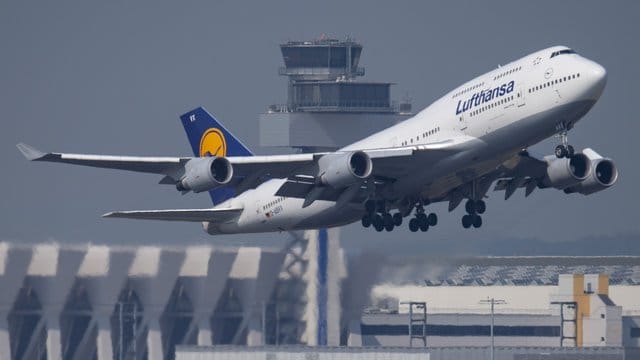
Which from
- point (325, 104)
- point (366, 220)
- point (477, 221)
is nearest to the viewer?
point (366, 220)

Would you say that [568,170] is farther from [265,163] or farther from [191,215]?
[191,215]

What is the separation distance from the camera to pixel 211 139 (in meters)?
73.2

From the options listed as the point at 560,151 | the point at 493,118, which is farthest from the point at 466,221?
the point at 560,151

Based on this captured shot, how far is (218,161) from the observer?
6062 cm

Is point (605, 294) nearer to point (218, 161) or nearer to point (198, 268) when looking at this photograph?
point (198, 268)

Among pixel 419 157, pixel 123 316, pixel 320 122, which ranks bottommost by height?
pixel 123 316

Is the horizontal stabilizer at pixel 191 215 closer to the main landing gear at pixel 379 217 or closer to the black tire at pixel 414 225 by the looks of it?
the main landing gear at pixel 379 217

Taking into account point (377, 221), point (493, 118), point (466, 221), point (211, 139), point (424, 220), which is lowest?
point (377, 221)

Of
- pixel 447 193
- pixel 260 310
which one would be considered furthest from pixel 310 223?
pixel 260 310

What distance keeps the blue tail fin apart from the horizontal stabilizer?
273 cm

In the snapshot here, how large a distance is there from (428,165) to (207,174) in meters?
7.76

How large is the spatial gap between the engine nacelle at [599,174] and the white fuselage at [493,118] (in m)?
4.81

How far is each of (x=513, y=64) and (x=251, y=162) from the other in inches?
388

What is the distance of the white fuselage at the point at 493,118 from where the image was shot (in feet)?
190
